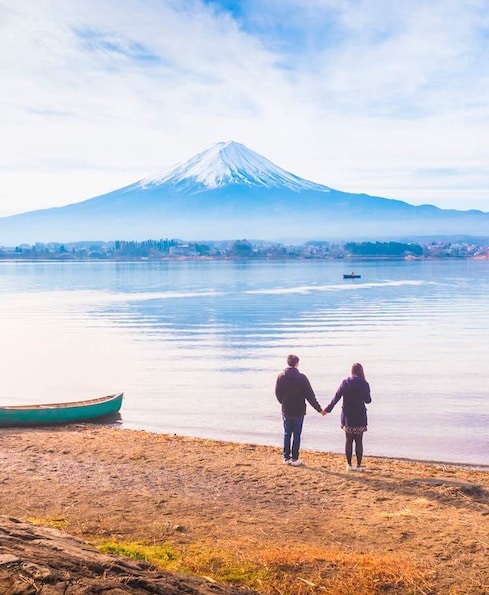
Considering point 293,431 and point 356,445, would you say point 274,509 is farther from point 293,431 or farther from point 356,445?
point 356,445

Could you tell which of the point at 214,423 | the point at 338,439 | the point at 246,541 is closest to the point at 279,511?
A: the point at 246,541

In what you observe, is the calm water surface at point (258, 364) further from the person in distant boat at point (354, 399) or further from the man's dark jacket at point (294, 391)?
the man's dark jacket at point (294, 391)

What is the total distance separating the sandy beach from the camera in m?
8.38

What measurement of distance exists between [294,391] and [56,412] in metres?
9.30

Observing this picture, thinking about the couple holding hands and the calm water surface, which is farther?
the calm water surface

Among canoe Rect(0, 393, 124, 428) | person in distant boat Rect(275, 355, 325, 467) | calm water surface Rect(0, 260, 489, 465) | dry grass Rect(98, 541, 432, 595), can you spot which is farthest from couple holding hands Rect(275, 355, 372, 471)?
canoe Rect(0, 393, 124, 428)

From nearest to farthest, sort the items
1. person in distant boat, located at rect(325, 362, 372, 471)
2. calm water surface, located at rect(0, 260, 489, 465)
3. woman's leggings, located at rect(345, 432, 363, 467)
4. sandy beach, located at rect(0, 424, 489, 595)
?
1. sandy beach, located at rect(0, 424, 489, 595)
2. person in distant boat, located at rect(325, 362, 372, 471)
3. woman's leggings, located at rect(345, 432, 363, 467)
4. calm water surface, located at rect(0, 260, 489, 465)

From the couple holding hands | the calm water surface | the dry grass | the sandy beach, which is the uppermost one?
the couple holding hands

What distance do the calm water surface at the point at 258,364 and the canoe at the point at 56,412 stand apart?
840 mm

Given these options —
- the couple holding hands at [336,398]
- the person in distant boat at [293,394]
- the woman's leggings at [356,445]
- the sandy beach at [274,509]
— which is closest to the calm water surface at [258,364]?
the woman's leggings at [356,445]

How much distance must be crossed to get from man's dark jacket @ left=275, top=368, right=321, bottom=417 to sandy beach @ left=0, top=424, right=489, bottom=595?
4.19ft

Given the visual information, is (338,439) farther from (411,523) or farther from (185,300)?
(185,300)

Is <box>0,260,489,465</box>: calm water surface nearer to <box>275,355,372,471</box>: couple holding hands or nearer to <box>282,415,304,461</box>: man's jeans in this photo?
<box>282,415,304,461</box>: man's jeans

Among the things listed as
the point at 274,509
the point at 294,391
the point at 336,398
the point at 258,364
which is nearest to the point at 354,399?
the point at 336,398
